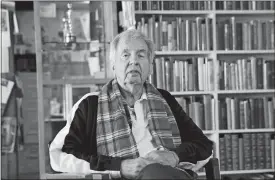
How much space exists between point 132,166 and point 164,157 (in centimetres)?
15

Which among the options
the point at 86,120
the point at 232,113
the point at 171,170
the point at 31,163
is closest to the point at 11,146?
the point at 31,163

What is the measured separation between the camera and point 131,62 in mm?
2193

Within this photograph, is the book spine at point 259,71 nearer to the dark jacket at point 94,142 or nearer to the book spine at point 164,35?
the book spine at point 164,35

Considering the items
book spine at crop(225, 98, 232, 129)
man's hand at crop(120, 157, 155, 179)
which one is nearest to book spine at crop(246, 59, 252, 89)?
book spine at crop(225, 98, 232, 129)

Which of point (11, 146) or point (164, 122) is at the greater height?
point (164, 122)

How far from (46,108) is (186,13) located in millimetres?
1459

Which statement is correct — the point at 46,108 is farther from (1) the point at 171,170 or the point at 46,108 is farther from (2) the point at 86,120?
(1) the point at 171,170

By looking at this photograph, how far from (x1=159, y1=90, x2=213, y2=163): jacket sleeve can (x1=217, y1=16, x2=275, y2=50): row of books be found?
182 cm

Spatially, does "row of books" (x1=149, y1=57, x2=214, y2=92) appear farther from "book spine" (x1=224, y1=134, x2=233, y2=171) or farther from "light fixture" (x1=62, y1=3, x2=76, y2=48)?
"light fixture" (x1=62, y1=3, x2=76, y2=48)

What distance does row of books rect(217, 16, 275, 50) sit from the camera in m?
3.97

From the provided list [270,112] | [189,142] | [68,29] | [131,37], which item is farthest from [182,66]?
[189,142]

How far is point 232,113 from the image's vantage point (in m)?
4.00

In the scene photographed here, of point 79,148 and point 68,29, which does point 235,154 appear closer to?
point 68,29

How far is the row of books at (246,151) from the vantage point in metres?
3.97
